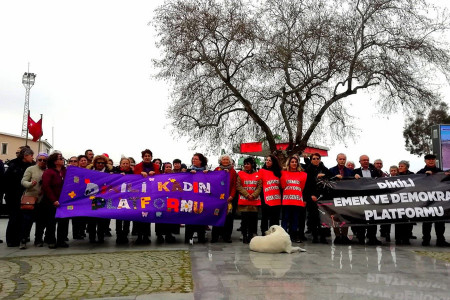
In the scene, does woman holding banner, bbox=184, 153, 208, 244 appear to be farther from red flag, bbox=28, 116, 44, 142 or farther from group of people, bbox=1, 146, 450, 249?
red flag, bbox=28, 116, 44, 142

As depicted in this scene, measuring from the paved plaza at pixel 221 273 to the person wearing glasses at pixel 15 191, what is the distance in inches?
19.2

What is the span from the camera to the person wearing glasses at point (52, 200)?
27.1 ft

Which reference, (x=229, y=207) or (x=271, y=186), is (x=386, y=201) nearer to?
(x=271, y=186)

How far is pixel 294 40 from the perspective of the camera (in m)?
22.8

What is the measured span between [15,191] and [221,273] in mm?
5160

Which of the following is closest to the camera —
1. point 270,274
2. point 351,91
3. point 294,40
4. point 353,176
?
point 270,274

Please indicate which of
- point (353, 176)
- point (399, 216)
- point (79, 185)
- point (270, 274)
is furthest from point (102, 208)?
point (399, 216)

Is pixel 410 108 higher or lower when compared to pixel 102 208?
higher

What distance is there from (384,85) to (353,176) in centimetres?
1601

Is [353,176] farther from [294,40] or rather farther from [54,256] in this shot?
[294,40]

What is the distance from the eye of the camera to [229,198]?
358 inches

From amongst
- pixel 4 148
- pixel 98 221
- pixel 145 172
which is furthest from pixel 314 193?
pixel 4 148

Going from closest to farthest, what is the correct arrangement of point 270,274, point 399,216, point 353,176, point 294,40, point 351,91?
point 270,274, point 399,216, point 353,176, point 294,40, point 351,91

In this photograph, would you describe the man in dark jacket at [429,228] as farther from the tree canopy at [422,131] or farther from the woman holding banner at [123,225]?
the tree canopy at [422,131]
